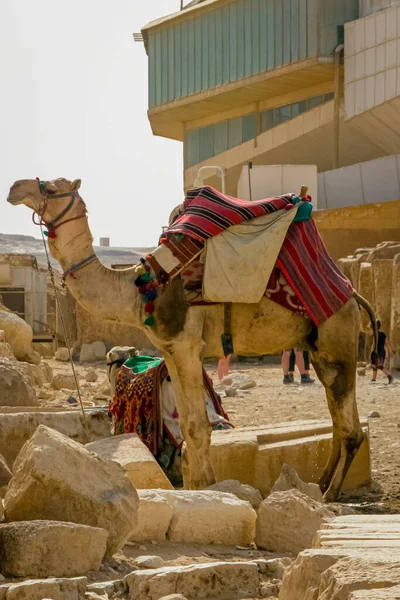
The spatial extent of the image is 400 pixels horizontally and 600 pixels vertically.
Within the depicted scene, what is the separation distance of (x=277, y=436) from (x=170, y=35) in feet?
145

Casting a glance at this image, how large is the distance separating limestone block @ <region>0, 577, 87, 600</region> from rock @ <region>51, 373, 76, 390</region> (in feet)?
50.4

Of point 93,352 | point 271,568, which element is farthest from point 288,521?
point 93,352

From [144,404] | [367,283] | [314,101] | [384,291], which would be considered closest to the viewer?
[144,404]

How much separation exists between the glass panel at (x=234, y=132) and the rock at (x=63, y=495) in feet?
150

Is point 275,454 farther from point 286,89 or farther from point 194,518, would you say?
point 286,89

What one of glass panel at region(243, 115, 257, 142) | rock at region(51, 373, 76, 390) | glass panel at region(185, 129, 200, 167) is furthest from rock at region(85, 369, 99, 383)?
glass panel at region(185, 129, 200, 167)

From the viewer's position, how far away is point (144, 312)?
1032 cm

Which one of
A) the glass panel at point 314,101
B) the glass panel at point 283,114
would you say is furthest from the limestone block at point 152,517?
the glass panel at point 283,114

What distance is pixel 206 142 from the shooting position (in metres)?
54.0

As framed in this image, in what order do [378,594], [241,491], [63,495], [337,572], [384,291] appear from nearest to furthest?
[378,594], [337,572], [63,495], [241,491], [384,291]

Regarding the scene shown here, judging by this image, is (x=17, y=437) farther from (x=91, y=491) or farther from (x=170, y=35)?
(x=170, y=35)

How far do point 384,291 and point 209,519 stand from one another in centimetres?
1618

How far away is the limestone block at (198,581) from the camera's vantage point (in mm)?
6000

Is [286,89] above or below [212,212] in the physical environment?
above
